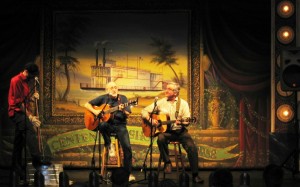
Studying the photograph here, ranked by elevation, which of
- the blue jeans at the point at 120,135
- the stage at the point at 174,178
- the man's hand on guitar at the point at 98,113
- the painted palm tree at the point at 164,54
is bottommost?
the stage at the point at 174,178

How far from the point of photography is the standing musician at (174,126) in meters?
8.52

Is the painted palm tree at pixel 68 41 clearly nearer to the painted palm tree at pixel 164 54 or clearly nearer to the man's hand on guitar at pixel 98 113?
the painted palm tree at pixel 164 54

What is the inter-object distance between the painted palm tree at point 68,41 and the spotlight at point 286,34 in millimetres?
3183

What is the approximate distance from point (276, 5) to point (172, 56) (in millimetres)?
1871

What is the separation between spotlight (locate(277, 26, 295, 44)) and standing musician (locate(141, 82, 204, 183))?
185cm

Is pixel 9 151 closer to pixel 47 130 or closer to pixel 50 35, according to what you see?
pixel 47 130

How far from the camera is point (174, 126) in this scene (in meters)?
8.70

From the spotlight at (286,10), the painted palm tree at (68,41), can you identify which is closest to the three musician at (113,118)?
the painted palm tree at (68,41)

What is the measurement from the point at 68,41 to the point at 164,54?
63.8 inches

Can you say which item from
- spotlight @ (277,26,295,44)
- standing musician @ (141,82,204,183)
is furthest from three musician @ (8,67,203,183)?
spotlight @ (277,26,295,44)

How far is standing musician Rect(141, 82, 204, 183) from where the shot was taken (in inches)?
336

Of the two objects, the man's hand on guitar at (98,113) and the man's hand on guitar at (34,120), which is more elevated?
the man's hand on guitar at (98,113)

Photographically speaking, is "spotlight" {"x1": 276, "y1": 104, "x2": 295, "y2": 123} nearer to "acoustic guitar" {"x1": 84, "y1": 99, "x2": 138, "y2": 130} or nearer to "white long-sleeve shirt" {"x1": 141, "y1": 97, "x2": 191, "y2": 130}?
"white long-sleeve shirt" {"x1": 141, "y1": 97, "x2": 191, "y2": 130}

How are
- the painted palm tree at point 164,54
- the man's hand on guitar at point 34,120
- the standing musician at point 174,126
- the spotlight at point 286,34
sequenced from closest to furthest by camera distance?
the man's hand on guitar at point 34,120 → the standing musician at point 174,126 → the spotlight at point 286,34 → the painted palm tree at point 164,54
